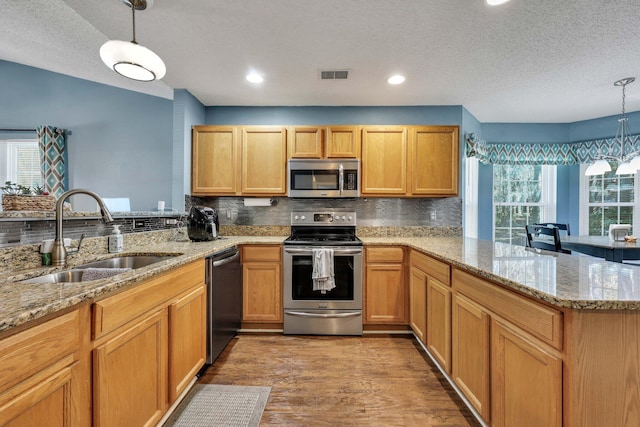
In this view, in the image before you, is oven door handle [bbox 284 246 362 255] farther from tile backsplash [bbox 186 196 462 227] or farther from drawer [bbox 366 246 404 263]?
tile backsplash [bbox 186 196 462 227]

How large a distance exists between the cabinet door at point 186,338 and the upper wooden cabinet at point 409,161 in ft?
6.47

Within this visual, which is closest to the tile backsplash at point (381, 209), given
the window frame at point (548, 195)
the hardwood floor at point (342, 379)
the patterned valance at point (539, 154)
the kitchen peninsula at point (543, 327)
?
the patterned valance at point (539, 154)

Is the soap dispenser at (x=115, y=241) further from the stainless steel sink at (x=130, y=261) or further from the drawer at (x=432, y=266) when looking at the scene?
the drawer at (x=432, y=266)

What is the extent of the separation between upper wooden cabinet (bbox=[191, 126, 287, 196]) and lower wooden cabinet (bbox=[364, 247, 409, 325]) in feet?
4.07

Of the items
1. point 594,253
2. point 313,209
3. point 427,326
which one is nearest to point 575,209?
point 594,253

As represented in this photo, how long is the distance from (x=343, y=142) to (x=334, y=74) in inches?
28.7

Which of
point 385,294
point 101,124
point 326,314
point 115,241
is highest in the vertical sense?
point 101,124

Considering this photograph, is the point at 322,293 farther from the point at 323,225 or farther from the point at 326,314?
the point at 323,225

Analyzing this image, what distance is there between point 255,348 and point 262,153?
6.44 feet

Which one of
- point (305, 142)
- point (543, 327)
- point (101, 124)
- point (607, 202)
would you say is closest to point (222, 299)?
point (305, 142)

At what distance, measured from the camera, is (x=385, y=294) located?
9.12ft

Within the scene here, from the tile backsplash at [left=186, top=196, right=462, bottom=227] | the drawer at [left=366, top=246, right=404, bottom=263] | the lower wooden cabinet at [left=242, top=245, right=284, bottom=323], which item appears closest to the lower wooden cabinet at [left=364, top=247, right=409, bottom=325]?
the drawer at [left=366, top=246, right=404, bottom=263]

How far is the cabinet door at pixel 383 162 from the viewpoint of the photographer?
3.10m

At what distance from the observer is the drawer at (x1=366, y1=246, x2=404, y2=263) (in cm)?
278
